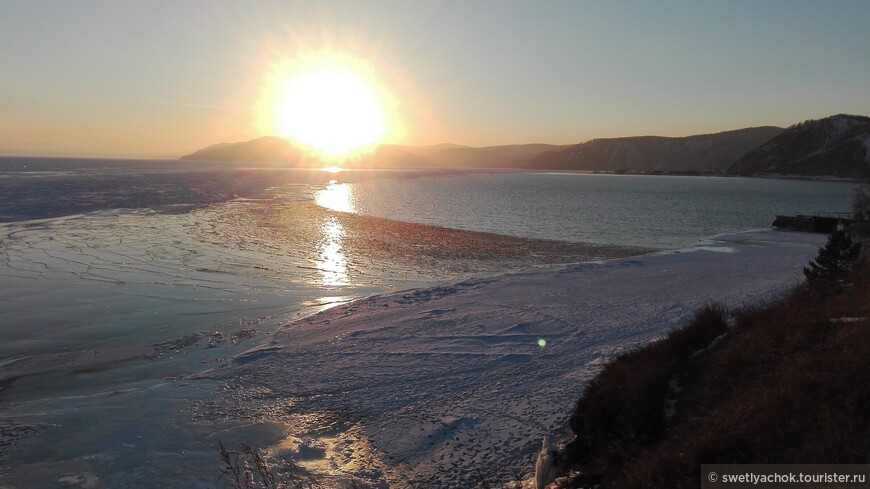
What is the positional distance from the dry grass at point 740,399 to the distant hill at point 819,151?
153 meters

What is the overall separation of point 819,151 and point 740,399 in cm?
17470

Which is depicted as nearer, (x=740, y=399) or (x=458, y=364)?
(x=740, y=399)

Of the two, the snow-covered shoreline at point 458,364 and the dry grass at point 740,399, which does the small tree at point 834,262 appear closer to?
the dry grass at point 740,399

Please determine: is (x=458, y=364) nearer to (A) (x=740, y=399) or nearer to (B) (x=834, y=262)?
(A) (x=740, y=399)

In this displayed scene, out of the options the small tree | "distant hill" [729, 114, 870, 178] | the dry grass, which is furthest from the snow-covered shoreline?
"distant hill" [729, 114, 870, 178]

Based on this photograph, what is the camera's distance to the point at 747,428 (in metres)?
5.77

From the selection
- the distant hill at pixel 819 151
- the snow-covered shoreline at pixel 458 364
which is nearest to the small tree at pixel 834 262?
the snow-covered shoreline at pixel 458 364

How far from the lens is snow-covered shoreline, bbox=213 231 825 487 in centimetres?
806

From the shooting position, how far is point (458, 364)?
37.1 ft

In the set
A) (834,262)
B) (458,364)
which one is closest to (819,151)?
(834,262)

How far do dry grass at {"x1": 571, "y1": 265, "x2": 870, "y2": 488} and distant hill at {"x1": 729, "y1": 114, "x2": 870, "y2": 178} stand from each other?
501ft

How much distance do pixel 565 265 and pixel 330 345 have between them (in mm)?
11998

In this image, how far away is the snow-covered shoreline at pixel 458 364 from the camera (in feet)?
26.5

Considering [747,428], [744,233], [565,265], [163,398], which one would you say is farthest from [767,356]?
[744,233]
